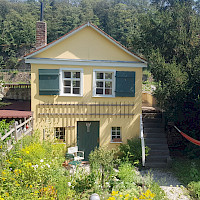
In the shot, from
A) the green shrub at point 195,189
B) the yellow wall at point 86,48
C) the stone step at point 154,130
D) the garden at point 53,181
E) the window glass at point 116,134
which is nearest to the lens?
the garden at point 53,181

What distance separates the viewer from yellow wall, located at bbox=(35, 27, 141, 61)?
37.8 feet

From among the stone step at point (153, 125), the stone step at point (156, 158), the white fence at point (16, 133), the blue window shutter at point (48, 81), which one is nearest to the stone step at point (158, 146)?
the stone step at point (156, 158)

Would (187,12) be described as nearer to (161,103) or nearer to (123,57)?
(123,57)

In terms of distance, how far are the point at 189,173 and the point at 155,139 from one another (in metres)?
2.67

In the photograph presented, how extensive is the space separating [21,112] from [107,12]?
71032 mm

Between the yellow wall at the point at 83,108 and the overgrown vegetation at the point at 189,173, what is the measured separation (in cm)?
243

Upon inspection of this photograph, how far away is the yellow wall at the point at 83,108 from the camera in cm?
1167

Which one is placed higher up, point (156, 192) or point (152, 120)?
point (152, 120)

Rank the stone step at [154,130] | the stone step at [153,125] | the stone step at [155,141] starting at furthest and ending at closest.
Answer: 1. the stone step at [153,125]
2. the stone step at [154,130]
3. the stone step at [155,141]

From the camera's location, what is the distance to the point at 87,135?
39.6ft

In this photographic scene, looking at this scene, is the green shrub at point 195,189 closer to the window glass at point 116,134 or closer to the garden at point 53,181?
the garden at point 53,181

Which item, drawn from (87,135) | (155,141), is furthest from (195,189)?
(87,135)

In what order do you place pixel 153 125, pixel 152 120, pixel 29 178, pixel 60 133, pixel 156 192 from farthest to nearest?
1. pixel 152 120
2. pixel 153 125
3. pixel 60 133
4. pixel 156 192
5. pixel 29 178

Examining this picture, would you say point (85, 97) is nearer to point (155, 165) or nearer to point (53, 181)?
point (155, 165)
